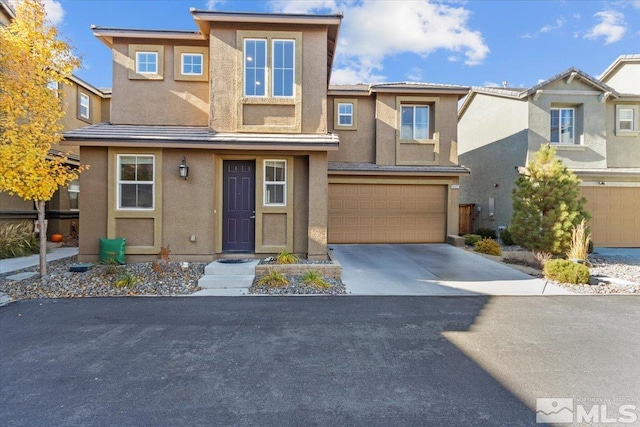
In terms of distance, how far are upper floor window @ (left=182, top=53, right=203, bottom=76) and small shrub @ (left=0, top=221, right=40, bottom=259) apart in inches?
296

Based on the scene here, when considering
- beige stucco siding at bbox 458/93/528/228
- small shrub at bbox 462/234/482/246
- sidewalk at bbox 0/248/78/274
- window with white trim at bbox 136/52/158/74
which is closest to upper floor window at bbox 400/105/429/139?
beige stucco siding at bbox 458/93/528/228

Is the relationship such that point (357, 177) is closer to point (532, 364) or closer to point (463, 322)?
point (463, 322)

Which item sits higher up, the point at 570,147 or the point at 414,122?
the point at 414,122

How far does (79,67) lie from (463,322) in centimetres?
969

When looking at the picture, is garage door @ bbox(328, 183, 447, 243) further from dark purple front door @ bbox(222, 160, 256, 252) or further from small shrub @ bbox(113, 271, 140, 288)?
small shrub @ bbox(113, 271, 140, 288)

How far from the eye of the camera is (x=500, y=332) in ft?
15.4

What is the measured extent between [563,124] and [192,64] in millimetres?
14695

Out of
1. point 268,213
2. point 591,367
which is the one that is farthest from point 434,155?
point 591,367

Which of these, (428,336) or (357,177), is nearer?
(428,336)

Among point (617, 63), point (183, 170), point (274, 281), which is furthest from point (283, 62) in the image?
point (617, 63)

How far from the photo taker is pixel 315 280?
6.88 metres

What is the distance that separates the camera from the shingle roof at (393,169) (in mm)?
11828

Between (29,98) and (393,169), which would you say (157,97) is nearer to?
(29,98)

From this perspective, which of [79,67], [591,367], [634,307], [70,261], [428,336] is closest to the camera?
[591,367]
